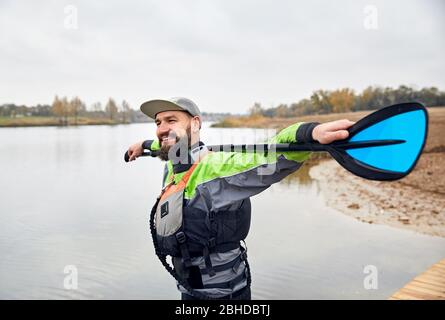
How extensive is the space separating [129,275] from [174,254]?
21.0 ft

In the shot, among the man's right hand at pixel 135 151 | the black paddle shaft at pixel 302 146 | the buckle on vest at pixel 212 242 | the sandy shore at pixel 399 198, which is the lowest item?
the sandy shore at pixel 399 198

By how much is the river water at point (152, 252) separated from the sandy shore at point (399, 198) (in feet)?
1.96

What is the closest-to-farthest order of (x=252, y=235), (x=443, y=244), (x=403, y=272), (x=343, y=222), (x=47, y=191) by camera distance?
1. (x=403, y=272)
2. (x=443, y=244)
3. (x=252, y=235)
4. (x=343, y=222)
5. (x=47, y=191)

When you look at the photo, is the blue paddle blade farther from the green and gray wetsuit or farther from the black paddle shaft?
the green and gray wetsuit

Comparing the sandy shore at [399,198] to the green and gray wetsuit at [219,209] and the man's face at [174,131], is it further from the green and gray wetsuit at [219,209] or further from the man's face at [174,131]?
the man's face at [174,131]

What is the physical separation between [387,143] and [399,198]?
1264 centimetres

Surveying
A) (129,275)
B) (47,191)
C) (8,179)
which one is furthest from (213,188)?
(8,179)

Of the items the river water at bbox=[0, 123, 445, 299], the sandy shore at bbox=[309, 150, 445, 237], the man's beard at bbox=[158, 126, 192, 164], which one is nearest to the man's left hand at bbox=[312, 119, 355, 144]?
the man's beard at bbox=[158, 126, 192, 164]

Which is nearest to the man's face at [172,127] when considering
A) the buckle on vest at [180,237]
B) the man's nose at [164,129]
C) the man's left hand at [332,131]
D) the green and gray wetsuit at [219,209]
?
the man's nose at [164,129]

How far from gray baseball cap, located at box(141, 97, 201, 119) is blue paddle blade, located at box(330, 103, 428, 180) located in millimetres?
893

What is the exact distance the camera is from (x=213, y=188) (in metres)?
1.71

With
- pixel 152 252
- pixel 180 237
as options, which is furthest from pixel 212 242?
pixel 152 252

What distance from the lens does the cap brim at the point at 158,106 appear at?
1.89m
